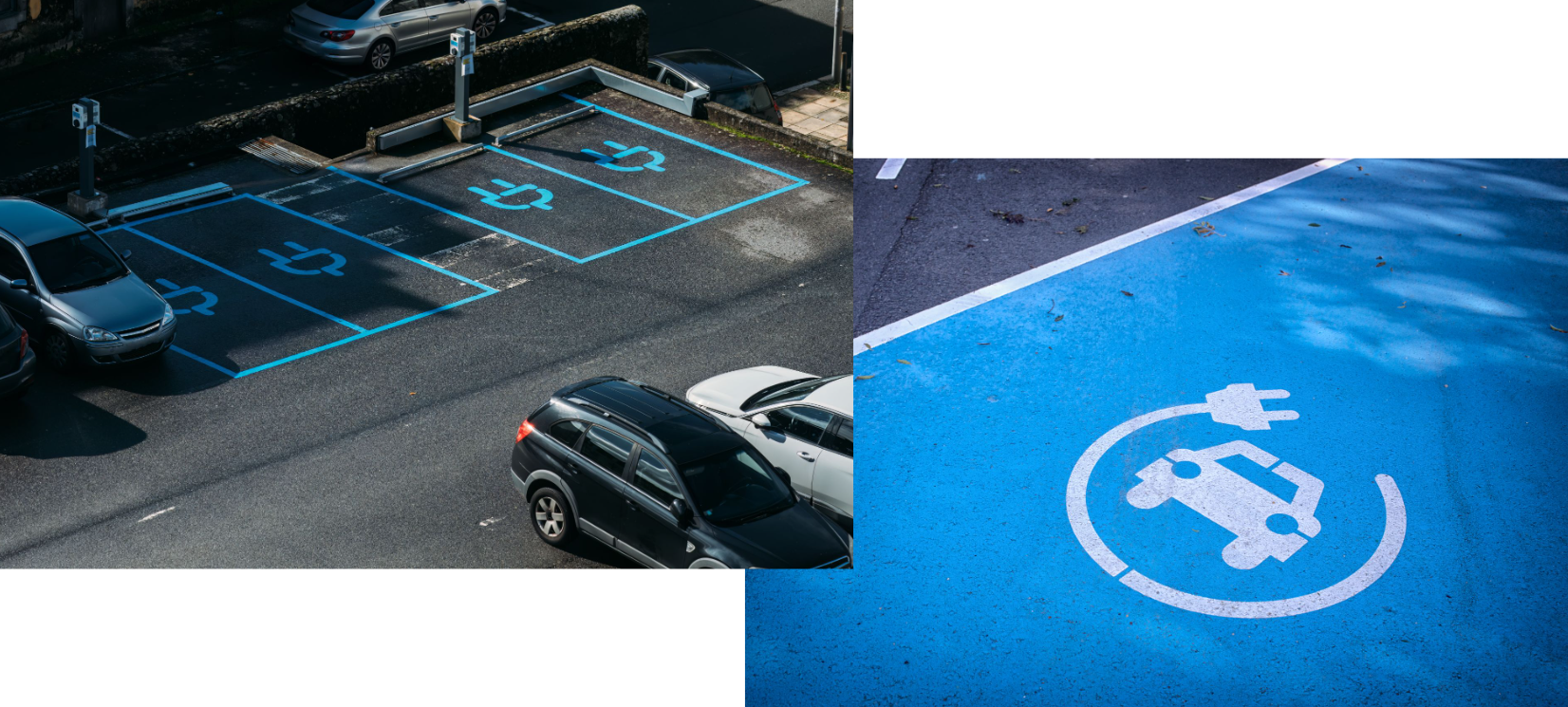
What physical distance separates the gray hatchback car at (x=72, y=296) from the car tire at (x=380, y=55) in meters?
6.35

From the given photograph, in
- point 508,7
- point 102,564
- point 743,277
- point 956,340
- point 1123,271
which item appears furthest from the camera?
point 508,7

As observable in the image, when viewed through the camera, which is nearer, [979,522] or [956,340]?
[979,522]

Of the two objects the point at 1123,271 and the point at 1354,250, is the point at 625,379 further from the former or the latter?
the point at 1354,250

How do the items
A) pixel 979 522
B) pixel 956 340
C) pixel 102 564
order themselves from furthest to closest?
pixel 956 340
pixel 979 522
pixel 102 564

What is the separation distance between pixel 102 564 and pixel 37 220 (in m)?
2.62

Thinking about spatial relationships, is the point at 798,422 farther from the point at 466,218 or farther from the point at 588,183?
the point at 466,218

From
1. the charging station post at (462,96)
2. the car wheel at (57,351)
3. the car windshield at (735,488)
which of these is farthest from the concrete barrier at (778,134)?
the car wheel at (57,351)

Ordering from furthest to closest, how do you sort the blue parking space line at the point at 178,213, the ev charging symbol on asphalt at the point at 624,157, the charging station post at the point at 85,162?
the ev charging symbol on asphalt at the point at 624,157, the blue parking space line at the point at 178,213, the charging station post at the point at 85,162

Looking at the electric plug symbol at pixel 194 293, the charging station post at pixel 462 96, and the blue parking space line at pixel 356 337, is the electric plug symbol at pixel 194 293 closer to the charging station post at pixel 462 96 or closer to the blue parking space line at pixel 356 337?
the blue parking space line at pixel 356 337

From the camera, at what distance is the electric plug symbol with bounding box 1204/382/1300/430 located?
401 inches

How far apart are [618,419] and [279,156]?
4.38 metres

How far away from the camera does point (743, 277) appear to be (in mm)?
10070

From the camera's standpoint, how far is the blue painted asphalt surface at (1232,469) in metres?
8.38

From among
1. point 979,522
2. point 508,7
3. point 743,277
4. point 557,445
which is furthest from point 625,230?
point 508,7
